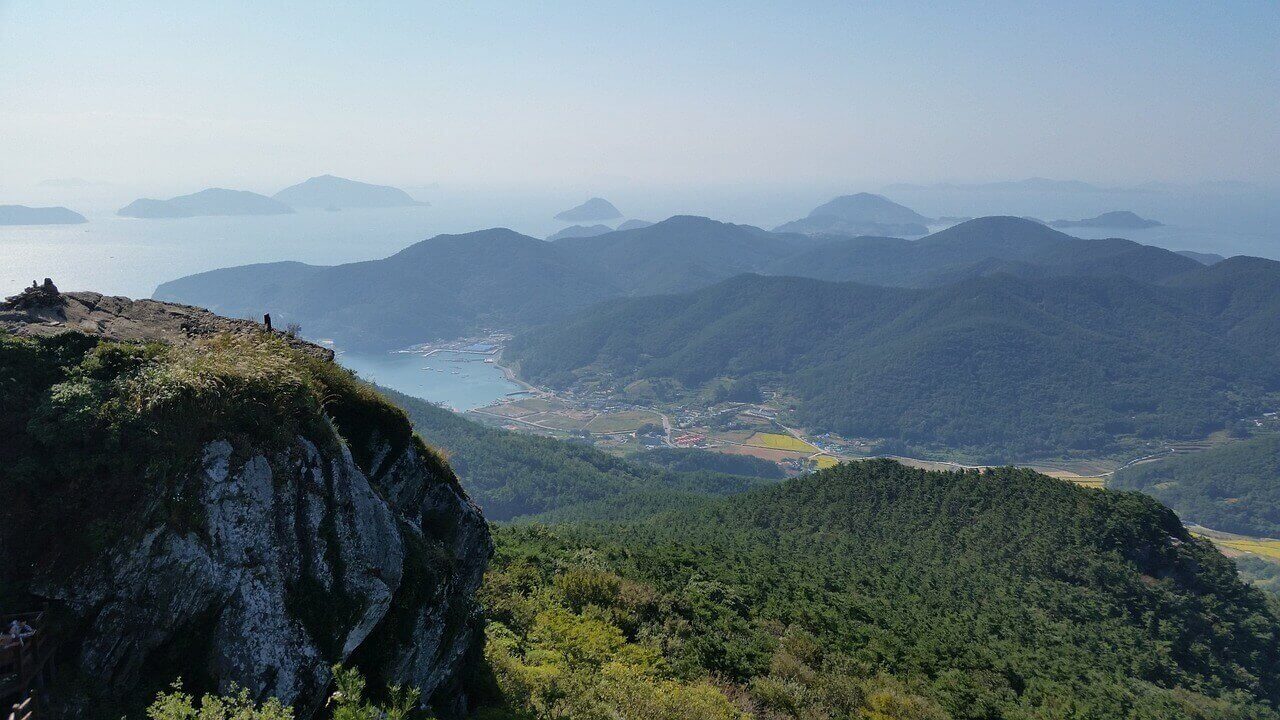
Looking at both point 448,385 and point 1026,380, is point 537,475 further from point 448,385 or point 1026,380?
point 1026,380

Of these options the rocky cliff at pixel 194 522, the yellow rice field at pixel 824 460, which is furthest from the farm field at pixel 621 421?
the rocky cliff at pixel 194 522

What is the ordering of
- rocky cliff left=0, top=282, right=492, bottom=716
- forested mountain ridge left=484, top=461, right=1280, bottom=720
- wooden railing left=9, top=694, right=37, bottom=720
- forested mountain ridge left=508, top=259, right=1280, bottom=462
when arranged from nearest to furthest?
wooden railing left=9, top=694, right=37, bottom=720 < rocky cliff left=0, top=282, right=492, bottom=716 < forested mountain ridge left=484, top=461, right=1280, bottom=720 < forested mountain ridge left=508, top=259, right=1280, bottom=462

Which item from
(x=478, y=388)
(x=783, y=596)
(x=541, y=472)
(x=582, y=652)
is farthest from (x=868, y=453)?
(x=582, y=652)

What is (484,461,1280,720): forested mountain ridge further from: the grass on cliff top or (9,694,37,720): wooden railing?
(9,694,37,720): wooden railing

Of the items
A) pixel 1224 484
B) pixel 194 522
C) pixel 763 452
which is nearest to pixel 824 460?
pixel 763 452

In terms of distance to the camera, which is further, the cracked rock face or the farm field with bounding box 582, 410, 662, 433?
the farm field with bounding box 582, 410, 662, 433

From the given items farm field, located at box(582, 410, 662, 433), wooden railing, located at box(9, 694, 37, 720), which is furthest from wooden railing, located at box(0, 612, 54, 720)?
farm field, located at box(582, 410, 662, 433)

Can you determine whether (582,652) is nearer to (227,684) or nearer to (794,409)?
(227,684)

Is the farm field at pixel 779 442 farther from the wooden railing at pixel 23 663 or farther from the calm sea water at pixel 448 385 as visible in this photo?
the wooden railing at pixel 23 663
